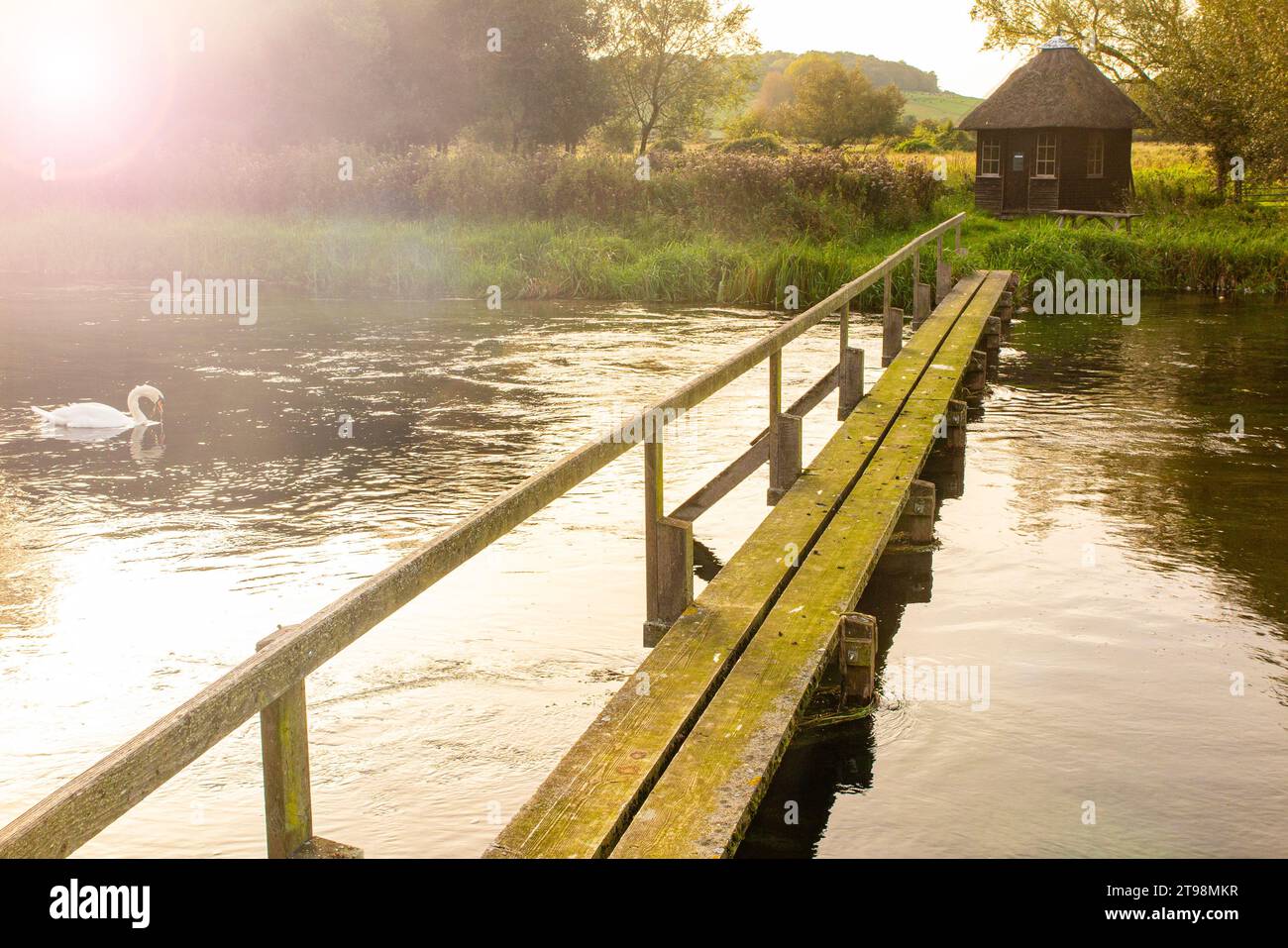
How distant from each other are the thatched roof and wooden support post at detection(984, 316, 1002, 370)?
66.4 ft

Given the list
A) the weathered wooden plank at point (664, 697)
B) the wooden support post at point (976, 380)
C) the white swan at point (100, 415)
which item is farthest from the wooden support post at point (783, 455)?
the white swan at point (100, 415)

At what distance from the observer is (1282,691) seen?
279 inches

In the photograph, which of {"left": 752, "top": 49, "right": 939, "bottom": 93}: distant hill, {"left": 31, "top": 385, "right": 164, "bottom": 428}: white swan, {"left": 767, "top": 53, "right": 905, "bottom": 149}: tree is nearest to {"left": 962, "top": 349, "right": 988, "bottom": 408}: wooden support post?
{"left": 31, "top": 385, "right": 164, "bottom": 428}: white swan

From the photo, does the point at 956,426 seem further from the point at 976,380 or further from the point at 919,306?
the point at 919,306

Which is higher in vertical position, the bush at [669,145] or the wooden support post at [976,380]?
the bush at [669,145]

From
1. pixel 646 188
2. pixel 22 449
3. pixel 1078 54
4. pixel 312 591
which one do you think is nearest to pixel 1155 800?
pixel 312 591

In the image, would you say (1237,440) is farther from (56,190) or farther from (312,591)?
(56,190)

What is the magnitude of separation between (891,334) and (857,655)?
8.86 m

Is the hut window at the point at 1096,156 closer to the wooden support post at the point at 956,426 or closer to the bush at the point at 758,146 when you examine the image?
the bush at the point at 758,146

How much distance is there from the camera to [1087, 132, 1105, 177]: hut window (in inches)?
1491

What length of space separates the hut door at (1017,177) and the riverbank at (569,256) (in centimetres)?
750

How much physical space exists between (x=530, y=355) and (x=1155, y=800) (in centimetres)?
1430

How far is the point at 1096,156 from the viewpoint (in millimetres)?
38062

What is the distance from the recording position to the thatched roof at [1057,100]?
37.5m
